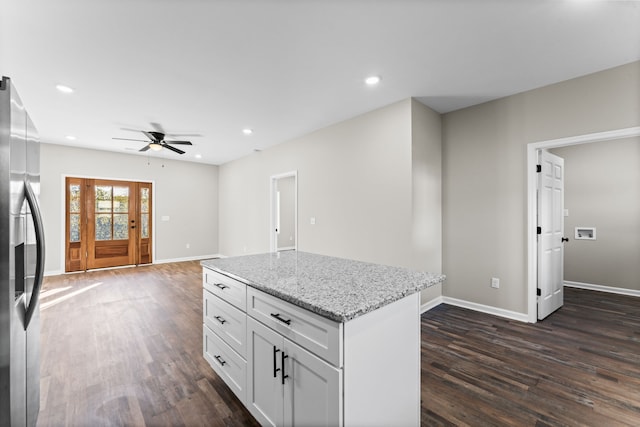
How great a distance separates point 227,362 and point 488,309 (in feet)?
10.4

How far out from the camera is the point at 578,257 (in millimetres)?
4633

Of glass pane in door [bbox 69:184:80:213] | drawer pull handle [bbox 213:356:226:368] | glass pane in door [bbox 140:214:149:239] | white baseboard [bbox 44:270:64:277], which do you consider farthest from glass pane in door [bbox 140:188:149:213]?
drawer pull handle [bbox 213:356:226:368]

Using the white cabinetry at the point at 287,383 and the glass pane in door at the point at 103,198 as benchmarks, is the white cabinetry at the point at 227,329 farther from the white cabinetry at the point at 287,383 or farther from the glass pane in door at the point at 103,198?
the glass pane in door at the point at 103,198

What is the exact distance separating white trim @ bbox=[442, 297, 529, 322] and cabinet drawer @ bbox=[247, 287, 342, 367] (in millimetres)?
3149

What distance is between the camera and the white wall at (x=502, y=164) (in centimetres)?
277

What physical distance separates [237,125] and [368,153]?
2160mm

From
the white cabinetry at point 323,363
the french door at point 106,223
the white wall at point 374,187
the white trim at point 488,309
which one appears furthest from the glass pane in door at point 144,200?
the white trim at point 488,309

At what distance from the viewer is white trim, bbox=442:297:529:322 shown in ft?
10.6

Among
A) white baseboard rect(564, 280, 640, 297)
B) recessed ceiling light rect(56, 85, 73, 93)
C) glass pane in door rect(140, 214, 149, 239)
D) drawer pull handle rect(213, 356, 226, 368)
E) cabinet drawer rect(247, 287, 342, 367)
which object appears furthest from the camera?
glass pane in door rect(140, 214, 149, 239)

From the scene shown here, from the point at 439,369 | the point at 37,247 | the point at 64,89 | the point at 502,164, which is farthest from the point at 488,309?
the point at 64,89

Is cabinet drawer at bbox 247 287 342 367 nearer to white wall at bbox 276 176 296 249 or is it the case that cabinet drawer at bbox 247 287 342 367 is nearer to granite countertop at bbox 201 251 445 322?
granite countertop at bbox 201 251 445 322

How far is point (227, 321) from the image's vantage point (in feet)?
6.08

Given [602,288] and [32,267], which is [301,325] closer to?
[32,267]

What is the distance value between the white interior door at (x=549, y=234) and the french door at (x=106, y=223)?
24.8 feet
